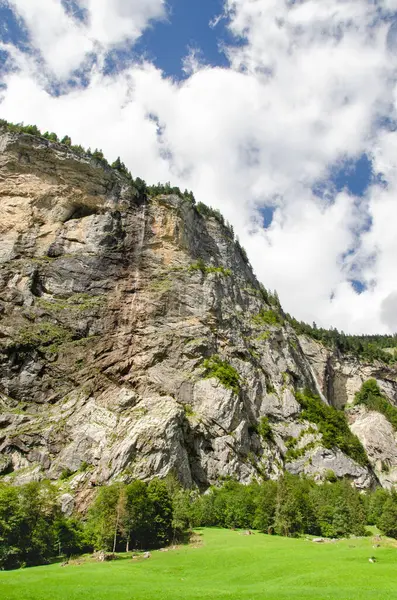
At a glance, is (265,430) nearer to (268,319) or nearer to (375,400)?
(268,319)

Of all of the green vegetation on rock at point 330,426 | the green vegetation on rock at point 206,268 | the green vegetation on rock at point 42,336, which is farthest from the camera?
the green vegetation on rock at point 206,268

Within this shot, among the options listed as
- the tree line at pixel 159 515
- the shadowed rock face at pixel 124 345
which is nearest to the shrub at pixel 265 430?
the shadowed rock face at pixel 124 345

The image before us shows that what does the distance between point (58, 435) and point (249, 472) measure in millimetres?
31515

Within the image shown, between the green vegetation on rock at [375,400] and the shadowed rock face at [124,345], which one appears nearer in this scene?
the shadowed rock face at [124,345]

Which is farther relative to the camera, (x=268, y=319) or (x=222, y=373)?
(x=268, y=319)

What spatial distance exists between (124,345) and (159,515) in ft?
119

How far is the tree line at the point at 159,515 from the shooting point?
47062mm

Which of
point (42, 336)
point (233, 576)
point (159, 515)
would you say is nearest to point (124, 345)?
point (42, 336)

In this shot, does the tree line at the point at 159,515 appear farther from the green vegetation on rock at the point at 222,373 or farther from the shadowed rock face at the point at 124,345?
the green vegetation on rock at the point at 222,373

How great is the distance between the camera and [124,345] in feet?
274

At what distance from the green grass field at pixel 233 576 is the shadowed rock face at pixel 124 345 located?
23158 millimetres

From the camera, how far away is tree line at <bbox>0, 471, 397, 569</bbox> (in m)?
47.1

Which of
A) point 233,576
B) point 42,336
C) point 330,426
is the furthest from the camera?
point 330,426

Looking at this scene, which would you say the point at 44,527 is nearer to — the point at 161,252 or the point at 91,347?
the point at 91,347
